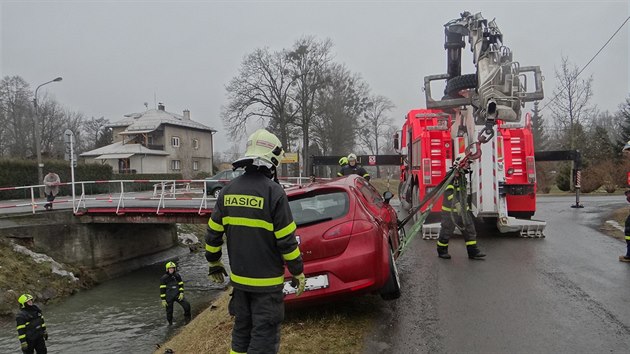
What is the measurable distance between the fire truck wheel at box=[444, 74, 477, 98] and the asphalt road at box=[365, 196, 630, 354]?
3029 millimetres

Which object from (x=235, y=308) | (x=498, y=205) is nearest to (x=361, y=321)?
(x=235, y=308)

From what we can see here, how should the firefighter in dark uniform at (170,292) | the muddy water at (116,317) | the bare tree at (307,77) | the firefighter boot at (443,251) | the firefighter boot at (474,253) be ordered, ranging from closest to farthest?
the firefighter boot at (474,253) < the firefighter boot at (443,251) < the muddy water at (116,317) < the firefighter in dark uniform at (170,292) < the bare tree at (307,77)

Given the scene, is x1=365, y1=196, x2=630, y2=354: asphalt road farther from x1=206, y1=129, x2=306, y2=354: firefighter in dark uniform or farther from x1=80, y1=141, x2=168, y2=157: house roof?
x1=80, y1=141, x2=168, y2=157: house roof

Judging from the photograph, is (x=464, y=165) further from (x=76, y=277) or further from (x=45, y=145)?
(x=45, y=145)

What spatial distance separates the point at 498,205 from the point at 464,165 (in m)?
2.30

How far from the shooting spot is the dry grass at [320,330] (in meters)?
4.17

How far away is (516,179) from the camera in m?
9.52

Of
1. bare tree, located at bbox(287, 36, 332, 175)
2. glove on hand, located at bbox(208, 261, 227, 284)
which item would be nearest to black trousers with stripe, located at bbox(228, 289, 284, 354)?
glove on hand, located at bbox(208, 261, 227, 284)

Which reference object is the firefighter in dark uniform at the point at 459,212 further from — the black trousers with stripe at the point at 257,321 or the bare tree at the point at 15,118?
the bare tree at the point at 15,118

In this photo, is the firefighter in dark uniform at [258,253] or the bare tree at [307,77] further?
the bare tree at [307,77]

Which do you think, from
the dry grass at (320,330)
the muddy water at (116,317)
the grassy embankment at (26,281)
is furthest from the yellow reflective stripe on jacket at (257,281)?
the grassy embankment at (26,281)

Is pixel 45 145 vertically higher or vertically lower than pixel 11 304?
higher

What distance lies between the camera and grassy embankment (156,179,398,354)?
4172 millimetres

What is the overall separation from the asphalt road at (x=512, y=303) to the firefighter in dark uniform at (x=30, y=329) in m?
6.57
